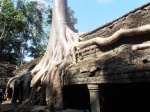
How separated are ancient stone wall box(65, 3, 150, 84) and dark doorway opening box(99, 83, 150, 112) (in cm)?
63

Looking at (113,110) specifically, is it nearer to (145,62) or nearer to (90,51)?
(90,51)

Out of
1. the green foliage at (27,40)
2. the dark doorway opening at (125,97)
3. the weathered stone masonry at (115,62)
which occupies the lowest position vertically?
the dark doorway opening at (125,97)

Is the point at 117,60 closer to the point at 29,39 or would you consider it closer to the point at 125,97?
the point at 125,97

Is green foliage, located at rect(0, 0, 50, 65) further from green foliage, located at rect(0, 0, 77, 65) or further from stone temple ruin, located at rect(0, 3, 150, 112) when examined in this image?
stone temple ruin, located at rect(0, 3, 150, 112)

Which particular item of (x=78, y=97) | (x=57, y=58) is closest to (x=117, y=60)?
(x=78, y=97)

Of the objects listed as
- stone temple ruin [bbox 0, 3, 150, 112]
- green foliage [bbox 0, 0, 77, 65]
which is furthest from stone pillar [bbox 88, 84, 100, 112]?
green foliage [bbox 0, 0, 77, 65]

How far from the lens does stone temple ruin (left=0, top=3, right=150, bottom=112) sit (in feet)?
13.3

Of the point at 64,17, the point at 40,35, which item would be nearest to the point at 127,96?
the point at 64,17

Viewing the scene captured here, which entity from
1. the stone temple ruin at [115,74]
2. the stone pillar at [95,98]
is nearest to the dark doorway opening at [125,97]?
the stone temple ruin at [115,74]

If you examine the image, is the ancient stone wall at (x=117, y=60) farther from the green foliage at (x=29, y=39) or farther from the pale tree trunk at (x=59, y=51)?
the green foliage at (x=29, y=39)

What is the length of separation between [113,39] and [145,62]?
217 cm

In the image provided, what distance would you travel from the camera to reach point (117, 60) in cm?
434

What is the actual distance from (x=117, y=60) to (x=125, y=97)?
215cm

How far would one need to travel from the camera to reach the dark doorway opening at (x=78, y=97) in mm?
7258
